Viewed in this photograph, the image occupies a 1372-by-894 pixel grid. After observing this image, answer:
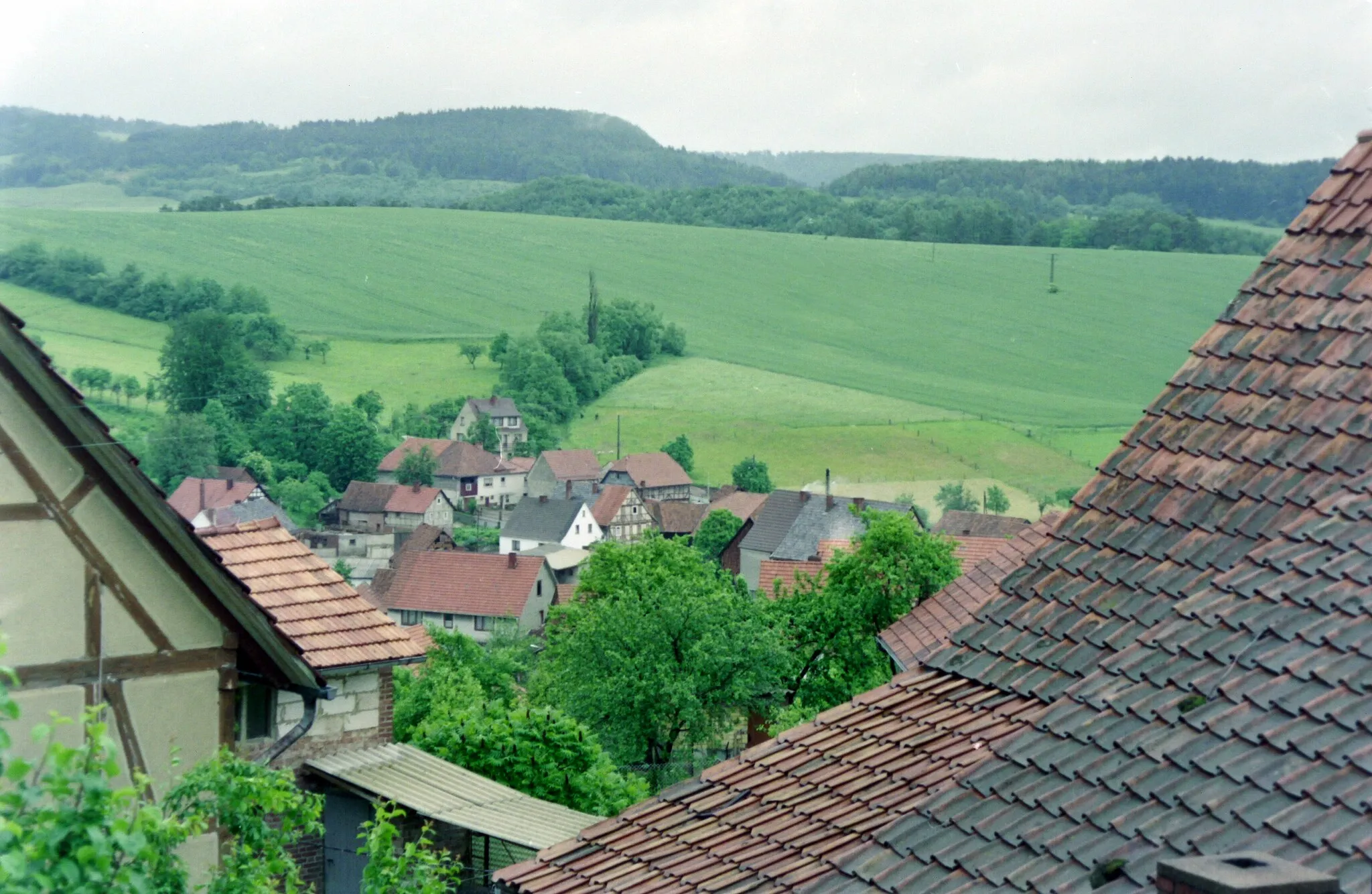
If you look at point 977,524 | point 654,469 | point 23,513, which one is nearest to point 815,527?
point 977,524

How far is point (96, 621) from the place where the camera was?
6406 millimetres

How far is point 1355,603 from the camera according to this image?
164 inches

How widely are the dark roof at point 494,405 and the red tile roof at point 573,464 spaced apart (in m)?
5.30

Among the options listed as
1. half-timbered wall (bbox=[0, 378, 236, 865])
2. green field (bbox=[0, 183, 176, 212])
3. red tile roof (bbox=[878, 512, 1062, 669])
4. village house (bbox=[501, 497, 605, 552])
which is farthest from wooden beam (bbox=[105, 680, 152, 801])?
village house (bbox=[501, 497, 605, 552])

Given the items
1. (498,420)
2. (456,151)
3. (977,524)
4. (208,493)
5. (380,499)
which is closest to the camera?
(977,524)

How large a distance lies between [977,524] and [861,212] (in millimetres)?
76224

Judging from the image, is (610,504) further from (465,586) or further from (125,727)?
(125,727)

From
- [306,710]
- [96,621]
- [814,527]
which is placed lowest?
[814,527]

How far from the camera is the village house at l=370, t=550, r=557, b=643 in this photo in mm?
63219

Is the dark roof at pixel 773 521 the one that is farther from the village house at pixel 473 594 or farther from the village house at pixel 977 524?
the village house at pixel 473 594

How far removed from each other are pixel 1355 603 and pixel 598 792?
1260cm

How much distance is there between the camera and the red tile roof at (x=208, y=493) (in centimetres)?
6506

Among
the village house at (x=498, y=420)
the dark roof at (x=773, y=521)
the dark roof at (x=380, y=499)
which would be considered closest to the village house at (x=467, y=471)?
the village house at (x=498, y=420)

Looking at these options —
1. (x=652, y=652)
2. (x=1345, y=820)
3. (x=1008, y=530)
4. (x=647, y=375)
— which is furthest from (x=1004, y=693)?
(x=647, y=375)
